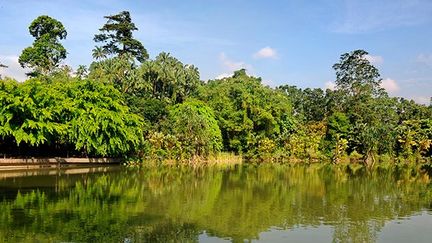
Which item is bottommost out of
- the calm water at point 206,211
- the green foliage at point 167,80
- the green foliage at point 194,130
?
the calm water at point 206,211

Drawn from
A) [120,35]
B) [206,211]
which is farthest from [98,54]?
[206,211]

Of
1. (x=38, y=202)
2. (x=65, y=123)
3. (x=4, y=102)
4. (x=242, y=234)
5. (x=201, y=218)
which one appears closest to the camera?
(x=242, y=234)

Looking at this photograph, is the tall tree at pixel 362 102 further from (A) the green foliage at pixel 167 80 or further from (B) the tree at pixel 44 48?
(B) the tree at pixel 44 48

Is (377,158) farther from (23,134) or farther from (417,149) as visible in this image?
(23,134)

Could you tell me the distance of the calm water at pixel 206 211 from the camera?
41.5 ft

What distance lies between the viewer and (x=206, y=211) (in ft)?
53.7

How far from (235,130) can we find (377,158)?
1776 cm

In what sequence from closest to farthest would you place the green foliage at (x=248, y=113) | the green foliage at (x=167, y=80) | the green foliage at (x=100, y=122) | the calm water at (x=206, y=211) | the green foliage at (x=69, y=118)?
the calm water at (x=206, y=211)
the green foliage at (x=69, y=118)
the green foliage at (x=100, y=122)
the green foliage at (x=248, y=113)
the green foliage at (x=167, y=80)

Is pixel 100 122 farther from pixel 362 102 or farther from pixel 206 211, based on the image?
pixel 362 102

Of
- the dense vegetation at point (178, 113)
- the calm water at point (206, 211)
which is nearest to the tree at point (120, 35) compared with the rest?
the dense vegetation at point (178, 113)

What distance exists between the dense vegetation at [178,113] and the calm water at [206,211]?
758 centimetres

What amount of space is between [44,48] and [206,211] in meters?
45.4

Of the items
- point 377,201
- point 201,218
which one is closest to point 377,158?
point 377,201

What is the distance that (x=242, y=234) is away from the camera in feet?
42.3
